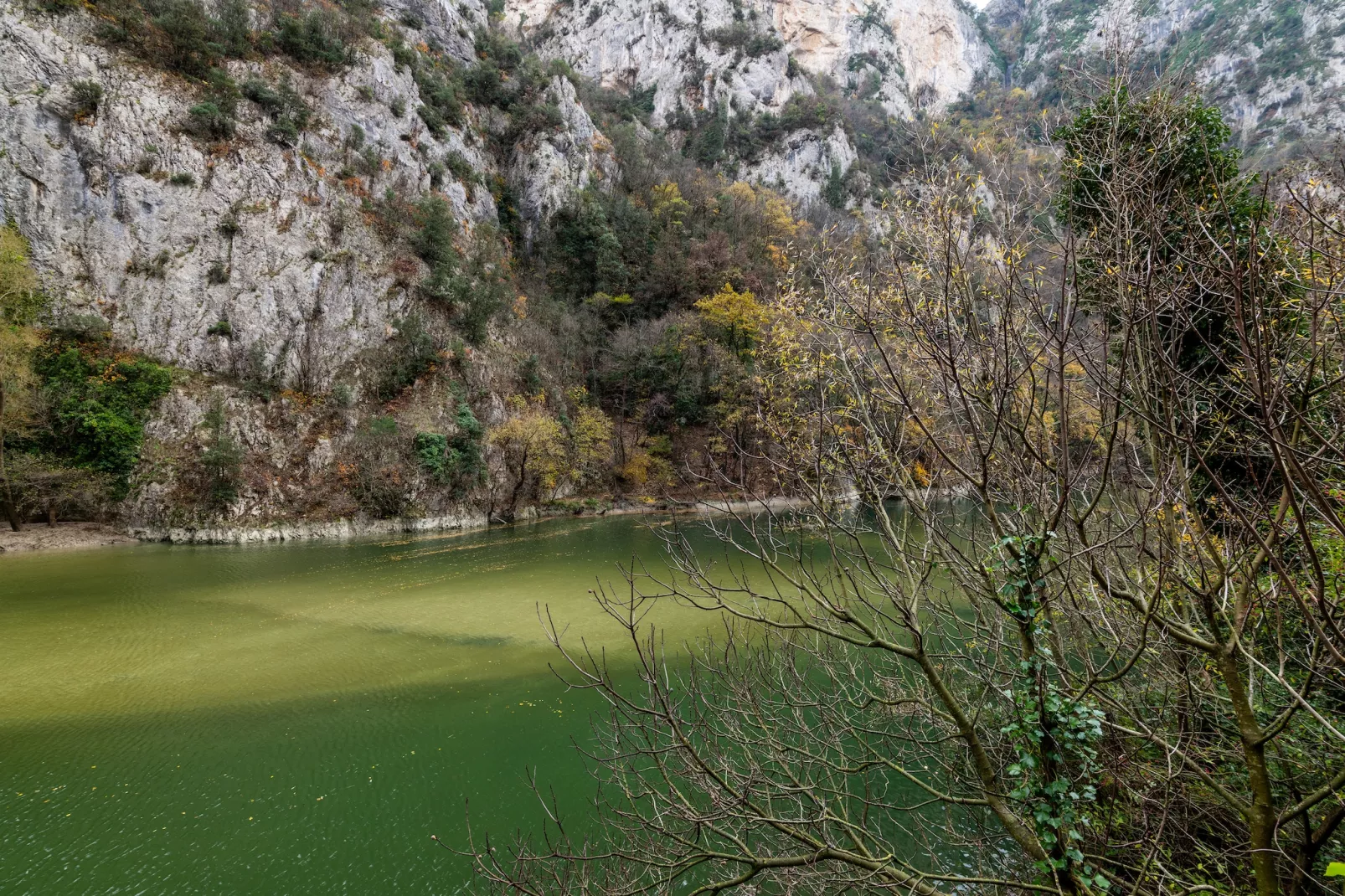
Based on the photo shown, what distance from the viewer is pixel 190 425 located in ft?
57.8

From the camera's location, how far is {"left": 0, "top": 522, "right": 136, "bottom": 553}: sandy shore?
13859mm

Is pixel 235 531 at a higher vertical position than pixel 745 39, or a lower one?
lower

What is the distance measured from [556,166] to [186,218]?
18801 millimetres

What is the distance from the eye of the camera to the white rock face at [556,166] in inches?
1283

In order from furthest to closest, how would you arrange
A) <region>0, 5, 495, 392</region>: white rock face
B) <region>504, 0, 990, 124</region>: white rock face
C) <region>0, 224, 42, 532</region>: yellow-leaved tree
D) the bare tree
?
<region>504, 0, 990, 124</region>: white rock face
<region>0, 5, 495, 392</region>: white rock face
<region>0, 224, 42, 532</region>: yellow-leaved tree
the bare tree

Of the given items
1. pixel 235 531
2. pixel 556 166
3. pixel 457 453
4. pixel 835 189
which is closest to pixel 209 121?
pixel 457 453

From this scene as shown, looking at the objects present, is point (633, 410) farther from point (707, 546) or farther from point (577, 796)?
point (577, 796)

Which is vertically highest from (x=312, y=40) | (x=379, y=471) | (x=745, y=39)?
(x=745, y=39)

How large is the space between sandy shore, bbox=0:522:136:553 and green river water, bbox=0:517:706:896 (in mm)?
2200

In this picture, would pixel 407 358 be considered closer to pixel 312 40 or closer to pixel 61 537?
pixel 61 537

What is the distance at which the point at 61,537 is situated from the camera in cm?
1462

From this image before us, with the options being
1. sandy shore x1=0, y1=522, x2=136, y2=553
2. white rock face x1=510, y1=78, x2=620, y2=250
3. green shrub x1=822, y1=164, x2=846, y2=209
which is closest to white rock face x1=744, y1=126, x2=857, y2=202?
green shrub x1=822, y1=164, x2=846, y2=209

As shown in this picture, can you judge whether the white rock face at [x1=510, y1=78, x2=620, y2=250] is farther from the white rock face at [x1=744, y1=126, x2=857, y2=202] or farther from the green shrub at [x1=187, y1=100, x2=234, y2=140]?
the white rock face at [x1=744, y1=126, x2=857, y2=202]

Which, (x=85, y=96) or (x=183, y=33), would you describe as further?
(x=183, y=33)
